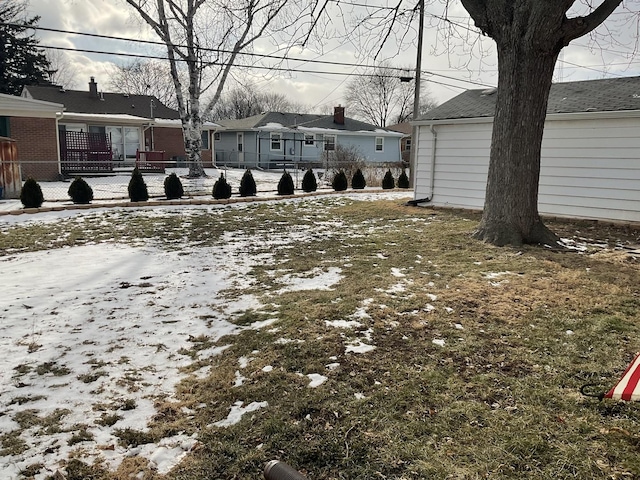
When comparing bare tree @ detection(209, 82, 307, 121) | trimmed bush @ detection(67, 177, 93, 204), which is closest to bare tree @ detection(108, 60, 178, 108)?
bare tree @ detection(209, 82, 307, 121)

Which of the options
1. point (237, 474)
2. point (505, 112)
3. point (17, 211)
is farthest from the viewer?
point (17, 211)

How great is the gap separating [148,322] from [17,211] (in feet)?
23.7

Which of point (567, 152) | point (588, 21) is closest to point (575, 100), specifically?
point (567, 152)

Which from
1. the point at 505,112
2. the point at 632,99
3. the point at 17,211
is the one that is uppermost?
the point at 632,99

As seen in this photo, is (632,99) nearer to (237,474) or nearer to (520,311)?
(520,311)

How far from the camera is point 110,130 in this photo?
23.4m

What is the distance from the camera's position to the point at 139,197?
1097 centimetres

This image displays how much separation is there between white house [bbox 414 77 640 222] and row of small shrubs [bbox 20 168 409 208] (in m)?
4.05

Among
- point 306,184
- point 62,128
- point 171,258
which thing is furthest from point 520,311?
point 62,128

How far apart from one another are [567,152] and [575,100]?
1.24m

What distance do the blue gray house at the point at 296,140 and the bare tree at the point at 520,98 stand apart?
842 inches

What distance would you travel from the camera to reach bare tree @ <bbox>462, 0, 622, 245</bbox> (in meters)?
5.86

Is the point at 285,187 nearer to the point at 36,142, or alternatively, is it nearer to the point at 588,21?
the point at 588,21

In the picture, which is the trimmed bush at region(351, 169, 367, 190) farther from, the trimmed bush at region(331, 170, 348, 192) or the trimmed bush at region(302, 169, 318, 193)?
the trimmed bush at region(302, 169, 318, 193)
